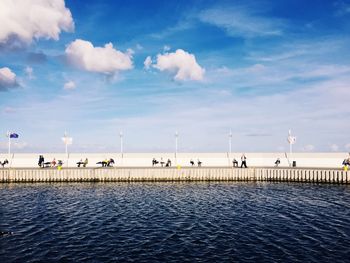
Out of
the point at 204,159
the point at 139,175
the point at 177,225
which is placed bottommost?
the point at 177,225

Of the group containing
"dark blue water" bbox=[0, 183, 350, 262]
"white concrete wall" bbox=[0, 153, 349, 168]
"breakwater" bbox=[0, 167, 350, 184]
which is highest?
"white concrete wall" bbox=[0, 153, 349, 168]

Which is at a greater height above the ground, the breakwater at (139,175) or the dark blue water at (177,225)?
the breakwater at (139,175)

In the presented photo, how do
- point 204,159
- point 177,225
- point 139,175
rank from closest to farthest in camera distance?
point 177,225
point 139,175
point 204,159

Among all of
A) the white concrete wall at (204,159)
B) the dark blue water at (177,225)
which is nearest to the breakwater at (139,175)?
the dark blue water at (177,225)

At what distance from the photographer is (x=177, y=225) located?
24.7 m

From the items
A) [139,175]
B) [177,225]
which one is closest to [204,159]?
[139,175]

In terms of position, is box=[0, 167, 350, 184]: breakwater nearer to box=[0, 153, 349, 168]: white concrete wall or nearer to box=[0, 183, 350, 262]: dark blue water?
box=[0, 183, 350, 262]: dark blue water

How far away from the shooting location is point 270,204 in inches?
1277

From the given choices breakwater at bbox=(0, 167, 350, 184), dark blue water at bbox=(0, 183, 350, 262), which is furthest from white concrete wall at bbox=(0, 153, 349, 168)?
dark blue water at bbox=(0, 183, 350, 262)

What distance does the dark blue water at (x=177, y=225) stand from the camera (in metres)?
18.5

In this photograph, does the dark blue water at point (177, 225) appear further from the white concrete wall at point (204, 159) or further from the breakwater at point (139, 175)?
the white concrete wall at point (204, 159)

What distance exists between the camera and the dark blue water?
1855 centimetres

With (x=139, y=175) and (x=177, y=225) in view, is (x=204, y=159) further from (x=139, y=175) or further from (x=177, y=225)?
(x=177, y=225)

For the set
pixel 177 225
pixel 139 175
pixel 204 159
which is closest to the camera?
pixel 177 225
